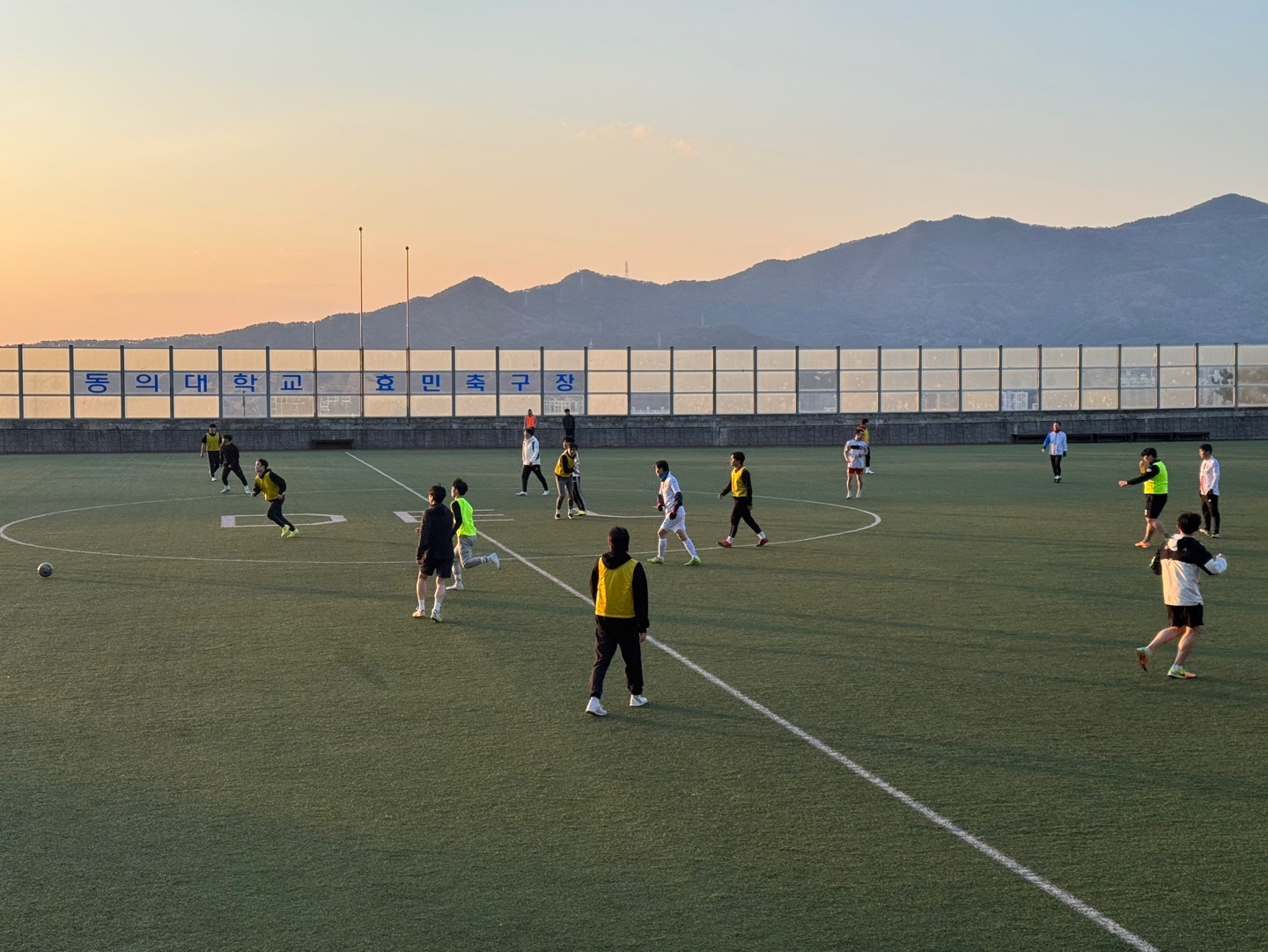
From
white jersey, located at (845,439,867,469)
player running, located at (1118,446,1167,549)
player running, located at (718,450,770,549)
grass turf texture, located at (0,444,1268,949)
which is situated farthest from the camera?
white jersey, located at (845,439,867,469)

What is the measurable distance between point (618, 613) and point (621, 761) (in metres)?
1.72

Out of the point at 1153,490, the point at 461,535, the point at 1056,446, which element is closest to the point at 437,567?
the point at 461,535

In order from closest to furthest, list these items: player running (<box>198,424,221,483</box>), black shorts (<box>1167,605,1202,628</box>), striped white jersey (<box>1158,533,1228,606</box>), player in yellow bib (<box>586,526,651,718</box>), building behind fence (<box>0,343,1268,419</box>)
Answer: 1. player in yellow bib (<box>586,526,651,718</box>)
2. striped white jersey (<box>1158,533,1228,606</box>)
3. black shorts (<box>1167,605,1202,628</box>)
4. player running (<box>198,424,221,483</box>)
5. building behind fence (<box>0,343,1268,419</box>)

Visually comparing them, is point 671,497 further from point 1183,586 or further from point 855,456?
point 855,456

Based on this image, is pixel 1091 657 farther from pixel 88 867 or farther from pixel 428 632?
pixel 88 867

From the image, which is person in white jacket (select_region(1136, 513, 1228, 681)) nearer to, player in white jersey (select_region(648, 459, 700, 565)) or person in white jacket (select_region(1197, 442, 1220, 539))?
player in white jersey (select_region(648, 459, 700, 565))

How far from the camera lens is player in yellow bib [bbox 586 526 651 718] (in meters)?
11.2

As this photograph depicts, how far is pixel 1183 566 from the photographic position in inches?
481

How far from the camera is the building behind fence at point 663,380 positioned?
66062 millimetres

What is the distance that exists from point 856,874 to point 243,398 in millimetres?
62832

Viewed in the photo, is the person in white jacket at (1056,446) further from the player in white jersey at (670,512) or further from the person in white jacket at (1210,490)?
the player in white jersey at (670,512)

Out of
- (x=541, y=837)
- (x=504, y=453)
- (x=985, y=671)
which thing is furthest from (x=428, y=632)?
(x=504, y=453)

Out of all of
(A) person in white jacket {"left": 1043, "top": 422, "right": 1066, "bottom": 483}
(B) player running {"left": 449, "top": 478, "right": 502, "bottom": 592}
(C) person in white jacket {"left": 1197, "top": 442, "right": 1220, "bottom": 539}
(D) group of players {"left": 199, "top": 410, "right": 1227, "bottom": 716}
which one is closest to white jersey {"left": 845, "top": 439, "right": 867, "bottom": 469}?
(A) person in white jacket {"left": 1043, "top": 422, "right": 1066, "bottom": 483}

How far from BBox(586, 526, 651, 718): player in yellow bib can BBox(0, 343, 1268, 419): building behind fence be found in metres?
56.5
